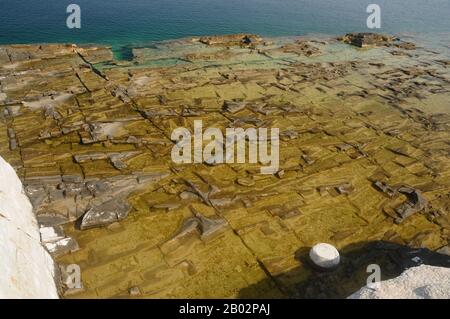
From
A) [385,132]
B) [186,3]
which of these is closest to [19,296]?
[385,132]

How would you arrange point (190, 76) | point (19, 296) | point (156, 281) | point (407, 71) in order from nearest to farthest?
point (19, 296) < point (156, 281) < point (190, 76) < point (407, 71)

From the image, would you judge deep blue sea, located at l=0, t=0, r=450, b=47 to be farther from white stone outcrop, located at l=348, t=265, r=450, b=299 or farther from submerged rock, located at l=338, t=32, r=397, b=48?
white stone outcrop, located at l=348, t=265, r=450, b=299

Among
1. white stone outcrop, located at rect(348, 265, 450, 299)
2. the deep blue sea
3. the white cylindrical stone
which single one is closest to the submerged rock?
the deep blue sea

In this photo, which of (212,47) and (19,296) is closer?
(19,296)

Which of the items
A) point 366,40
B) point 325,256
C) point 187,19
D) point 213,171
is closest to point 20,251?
point 213,171

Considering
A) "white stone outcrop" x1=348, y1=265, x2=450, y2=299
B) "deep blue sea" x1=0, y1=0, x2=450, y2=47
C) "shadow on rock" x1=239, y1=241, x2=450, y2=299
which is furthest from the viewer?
"deep blue sea" x1=0, y1=0, x2=450, y2=47

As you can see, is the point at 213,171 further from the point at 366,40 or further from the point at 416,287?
the point at 366,40

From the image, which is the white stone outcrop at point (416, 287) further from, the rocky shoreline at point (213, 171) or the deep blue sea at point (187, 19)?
the deep blue sea at point (187, 19)
